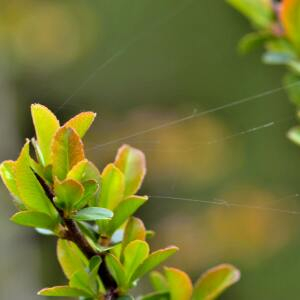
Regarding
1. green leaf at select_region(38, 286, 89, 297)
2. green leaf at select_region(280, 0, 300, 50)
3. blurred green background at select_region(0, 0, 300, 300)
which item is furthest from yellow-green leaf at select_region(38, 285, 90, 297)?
blurred green background at select_region(0, 0, 300, 300)

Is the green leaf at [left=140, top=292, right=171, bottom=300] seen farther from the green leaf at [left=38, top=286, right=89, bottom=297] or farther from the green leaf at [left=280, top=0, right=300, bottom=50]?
the green leaf at [left=280, top=0, right=300, bottom=50]

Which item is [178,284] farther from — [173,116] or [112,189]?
[173,116]

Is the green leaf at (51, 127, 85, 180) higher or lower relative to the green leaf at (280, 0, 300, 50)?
lower

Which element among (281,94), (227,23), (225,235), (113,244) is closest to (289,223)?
(225,235)

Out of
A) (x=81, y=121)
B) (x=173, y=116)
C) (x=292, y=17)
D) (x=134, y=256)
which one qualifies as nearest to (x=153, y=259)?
(x=134, y=256)

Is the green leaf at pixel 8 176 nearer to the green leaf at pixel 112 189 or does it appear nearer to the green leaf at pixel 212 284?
the green leaf at pixel 112 189

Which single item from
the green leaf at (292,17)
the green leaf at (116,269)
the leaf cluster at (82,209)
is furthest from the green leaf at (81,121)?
the green leaf at (292,17)

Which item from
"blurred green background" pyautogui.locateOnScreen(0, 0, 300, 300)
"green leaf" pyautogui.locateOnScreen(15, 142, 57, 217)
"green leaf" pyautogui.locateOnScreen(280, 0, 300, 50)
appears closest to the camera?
"green leaf" pyautogui.locateOnScreen(15, 142, 57, 217)
